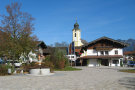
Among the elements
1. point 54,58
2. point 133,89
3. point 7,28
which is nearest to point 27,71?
point 7,28

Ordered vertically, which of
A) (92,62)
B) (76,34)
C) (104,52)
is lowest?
(92,62)

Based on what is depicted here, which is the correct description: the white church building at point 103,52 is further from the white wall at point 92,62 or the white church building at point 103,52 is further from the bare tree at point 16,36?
the bare tree at point 16,36

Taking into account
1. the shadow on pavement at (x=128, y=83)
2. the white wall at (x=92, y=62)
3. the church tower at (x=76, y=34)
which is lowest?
the shadow on pavement at (x=128, y=83)

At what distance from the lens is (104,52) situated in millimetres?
45781

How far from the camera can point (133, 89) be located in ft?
31.7

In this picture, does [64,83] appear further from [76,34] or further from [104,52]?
[76,34]

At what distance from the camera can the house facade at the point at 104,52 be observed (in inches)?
1758

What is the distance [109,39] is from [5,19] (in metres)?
29.0

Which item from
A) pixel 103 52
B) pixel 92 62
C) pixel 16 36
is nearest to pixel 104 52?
pixel 103 52

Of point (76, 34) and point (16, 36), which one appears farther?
point (76, 34)

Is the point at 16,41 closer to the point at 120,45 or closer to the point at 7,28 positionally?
the point at 7,28

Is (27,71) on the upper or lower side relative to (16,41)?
lower

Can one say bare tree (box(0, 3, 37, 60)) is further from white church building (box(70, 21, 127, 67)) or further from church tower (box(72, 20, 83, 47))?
A: church tower (box(72, 20, 83, 47))

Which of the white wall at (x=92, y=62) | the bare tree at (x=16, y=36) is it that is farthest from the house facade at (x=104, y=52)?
the bare tree at (x=16, y=36)
